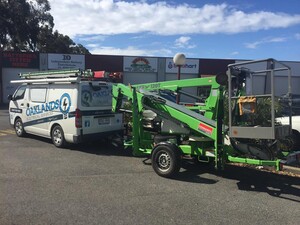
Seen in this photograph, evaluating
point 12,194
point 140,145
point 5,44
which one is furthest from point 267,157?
point 5,44

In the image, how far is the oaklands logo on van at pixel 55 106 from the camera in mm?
9961

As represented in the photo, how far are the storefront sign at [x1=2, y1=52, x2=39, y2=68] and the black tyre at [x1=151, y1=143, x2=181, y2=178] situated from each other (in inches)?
1155

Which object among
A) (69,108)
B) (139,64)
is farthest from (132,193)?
(139,64)

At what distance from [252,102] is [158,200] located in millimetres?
2294

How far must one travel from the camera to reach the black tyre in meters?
7.09

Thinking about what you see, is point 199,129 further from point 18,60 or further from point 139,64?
point 18,60

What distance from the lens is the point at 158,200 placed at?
19.0 feet

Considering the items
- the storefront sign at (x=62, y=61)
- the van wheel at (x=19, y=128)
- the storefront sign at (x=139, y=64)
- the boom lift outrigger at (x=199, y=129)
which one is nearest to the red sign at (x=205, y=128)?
the boom lift outrigger at (x=199, y=129)

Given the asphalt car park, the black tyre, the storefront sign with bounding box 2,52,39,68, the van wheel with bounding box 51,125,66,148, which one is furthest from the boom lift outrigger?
the storefront sign with bounding box 2,52,39,68

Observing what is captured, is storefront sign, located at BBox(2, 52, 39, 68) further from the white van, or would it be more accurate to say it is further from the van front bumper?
the van front bumper

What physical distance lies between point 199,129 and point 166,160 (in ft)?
3.00

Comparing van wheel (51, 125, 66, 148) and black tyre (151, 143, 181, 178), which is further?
van wheel (51, 125, 66, 148)

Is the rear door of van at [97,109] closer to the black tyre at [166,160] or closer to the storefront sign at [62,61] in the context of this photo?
the black tyre at [166,160]

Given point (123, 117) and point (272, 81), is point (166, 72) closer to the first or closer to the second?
point (123, 117)
